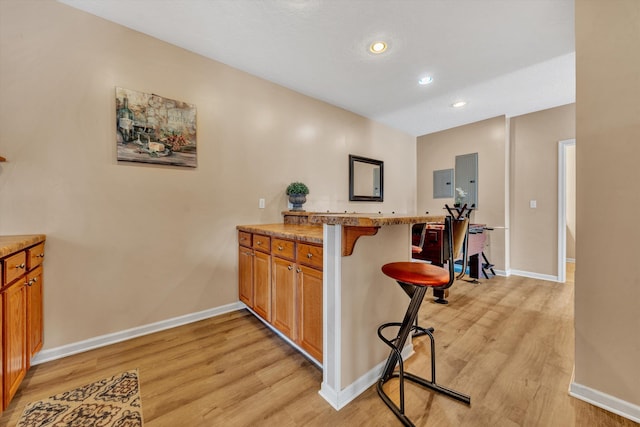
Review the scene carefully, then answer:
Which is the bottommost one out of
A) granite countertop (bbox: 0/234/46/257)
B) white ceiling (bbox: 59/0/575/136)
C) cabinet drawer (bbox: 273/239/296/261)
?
cabinet drawer (bbox: 273/239/296/261)

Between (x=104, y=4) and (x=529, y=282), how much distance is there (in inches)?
222

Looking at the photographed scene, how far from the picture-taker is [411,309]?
1410 mm

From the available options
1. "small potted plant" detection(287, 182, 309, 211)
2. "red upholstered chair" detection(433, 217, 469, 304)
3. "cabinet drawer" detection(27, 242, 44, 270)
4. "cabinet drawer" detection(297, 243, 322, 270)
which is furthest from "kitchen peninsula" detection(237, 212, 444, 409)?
"cabinet drawer" detection(27, 242, 44, 270)

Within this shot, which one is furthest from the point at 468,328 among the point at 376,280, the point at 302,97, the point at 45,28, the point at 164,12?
the point at 45,28

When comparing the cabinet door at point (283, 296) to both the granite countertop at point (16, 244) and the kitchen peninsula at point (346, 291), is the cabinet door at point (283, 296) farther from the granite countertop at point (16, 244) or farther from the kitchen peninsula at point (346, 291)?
the granite countertop at point (16, 244)

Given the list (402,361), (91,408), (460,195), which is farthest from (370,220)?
(460,195)

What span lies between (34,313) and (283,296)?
1632 mm

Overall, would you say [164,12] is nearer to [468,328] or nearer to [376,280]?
[376,280]

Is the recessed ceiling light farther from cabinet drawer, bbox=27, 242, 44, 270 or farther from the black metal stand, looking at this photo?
cabinet drawer, bbox=27, 242, 44, 270

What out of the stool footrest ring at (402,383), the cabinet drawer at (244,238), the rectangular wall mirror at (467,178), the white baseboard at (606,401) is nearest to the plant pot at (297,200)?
the cabinet drawer at (244,238)

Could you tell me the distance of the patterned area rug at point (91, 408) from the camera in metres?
1.28

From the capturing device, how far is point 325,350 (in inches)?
57.3

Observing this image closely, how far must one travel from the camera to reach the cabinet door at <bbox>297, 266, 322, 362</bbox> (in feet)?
5.32

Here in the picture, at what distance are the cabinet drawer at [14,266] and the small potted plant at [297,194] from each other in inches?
84.8
